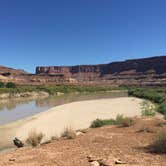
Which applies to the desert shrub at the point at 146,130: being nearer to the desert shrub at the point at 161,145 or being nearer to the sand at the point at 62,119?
the desert shrub at the point at 161,145

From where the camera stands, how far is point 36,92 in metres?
67.1

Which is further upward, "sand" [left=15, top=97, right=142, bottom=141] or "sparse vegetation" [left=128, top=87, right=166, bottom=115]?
"sparse vegetation" [left=128, top=87, right=166, bottom=115]

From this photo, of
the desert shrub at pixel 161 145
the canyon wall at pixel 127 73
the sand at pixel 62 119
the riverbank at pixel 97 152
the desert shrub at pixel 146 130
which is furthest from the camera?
the canyon wall at pixel 127 73

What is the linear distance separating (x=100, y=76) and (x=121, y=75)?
67.1 ft

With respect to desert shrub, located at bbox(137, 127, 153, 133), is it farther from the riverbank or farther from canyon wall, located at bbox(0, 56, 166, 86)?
canyon wall, located at bbox(0, 56, 166, 86)

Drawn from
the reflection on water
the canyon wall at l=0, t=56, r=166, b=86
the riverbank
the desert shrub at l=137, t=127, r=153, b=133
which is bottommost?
the reflection on water

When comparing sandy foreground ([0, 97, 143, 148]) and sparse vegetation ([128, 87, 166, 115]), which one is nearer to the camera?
sandy foreground ([0, 97, 143, 148])

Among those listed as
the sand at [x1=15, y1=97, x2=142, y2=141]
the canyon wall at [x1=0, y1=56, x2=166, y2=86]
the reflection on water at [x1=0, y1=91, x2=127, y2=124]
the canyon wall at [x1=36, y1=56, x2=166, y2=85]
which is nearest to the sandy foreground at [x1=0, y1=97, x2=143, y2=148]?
the sand at [x1=15, y1=97, x2=142, y2=141]

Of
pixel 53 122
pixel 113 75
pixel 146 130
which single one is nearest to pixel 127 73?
pixel 113 75

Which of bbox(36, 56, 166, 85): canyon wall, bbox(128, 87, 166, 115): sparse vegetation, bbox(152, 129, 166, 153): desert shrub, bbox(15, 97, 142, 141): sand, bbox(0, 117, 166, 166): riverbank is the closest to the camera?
bbox(0, 117, 166, 166): riverbank

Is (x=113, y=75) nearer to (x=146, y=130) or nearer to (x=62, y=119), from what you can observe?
(x=62, y=119)

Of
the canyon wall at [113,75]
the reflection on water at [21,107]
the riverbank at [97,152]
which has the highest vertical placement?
the canyon wall at [113,75]

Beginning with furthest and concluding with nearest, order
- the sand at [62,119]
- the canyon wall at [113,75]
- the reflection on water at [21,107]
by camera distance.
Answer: the canyon wall at [113,75], the reflection on water at [21,107], the sand at [62,119]

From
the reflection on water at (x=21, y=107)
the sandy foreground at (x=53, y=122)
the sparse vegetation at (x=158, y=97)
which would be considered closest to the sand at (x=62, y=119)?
the sandy foreground at (x=53, y=122)
